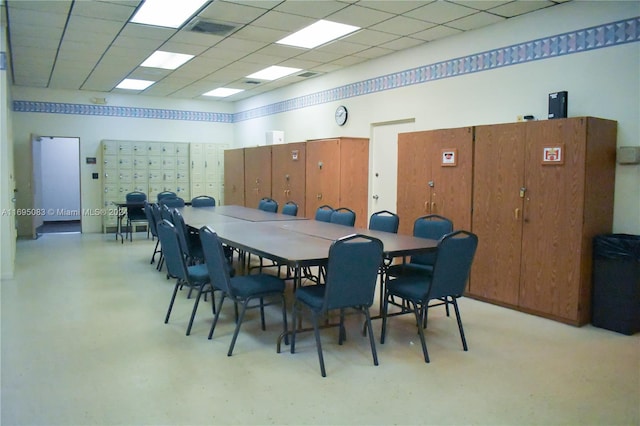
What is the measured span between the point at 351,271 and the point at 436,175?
271 centimetres

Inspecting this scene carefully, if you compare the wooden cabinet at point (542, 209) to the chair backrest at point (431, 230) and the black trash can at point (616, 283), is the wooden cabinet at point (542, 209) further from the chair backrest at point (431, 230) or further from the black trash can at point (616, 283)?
the chair backrest at point (431, 230)

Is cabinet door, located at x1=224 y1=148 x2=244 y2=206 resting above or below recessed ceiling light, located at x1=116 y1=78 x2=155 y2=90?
below

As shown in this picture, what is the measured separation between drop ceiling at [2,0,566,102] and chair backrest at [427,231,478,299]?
8.87 feet

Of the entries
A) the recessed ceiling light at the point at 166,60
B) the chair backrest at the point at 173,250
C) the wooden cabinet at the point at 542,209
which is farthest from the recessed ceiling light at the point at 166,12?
the wooden cabinet at the point at 542,209

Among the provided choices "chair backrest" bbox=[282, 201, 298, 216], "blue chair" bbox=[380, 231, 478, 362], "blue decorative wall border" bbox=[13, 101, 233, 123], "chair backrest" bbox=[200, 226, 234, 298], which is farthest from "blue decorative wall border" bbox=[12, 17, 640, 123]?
"chair backrest" bbox=[200, 226, 234, 298]

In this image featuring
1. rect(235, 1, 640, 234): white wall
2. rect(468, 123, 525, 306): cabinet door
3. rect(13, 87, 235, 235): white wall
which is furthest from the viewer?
rect(13, 87, 235, 235): white wall

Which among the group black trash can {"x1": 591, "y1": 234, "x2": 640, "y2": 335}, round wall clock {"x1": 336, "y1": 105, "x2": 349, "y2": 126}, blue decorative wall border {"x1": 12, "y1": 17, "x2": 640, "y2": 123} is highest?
blue decorative wall border {"x1": 12, "y1": 17, "x2": 640, "y2": 123}

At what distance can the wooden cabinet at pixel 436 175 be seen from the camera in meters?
5.16

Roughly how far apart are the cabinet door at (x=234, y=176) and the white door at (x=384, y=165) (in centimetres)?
389

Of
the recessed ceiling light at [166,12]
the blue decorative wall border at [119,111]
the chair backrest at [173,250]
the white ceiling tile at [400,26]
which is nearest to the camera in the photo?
the chair backrest at [173,250]

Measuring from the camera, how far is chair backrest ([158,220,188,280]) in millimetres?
3896

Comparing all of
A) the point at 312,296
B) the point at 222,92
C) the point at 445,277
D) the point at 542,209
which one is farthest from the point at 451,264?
the point at 222,92

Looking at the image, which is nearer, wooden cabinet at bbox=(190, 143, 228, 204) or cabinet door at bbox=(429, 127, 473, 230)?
cabinet door at bbox=(429, 127, 473, 230)

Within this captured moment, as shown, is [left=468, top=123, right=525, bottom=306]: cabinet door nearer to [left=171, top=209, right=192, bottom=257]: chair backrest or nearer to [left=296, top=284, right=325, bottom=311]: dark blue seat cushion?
[left=296, top=284, right=325, bottom=311]: dark blue seat cushion
